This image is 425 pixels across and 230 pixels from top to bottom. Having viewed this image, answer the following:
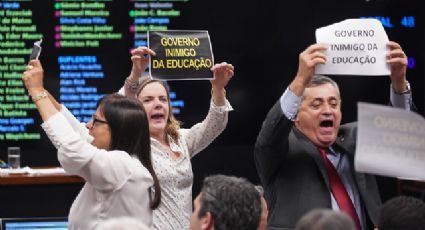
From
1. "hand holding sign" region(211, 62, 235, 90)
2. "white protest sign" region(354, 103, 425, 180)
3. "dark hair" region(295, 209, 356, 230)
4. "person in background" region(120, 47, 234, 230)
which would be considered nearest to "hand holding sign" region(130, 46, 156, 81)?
"person in background" region(120, 47, 234, 230)

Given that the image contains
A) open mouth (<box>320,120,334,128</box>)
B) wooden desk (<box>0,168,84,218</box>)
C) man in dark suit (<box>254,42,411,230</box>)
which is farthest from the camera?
wooden desk (<box>0,168,84,218</box>)

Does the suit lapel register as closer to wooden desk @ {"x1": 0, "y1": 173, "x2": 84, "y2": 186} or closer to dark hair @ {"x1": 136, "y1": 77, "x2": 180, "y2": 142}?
dark hair @ {"x1": 136, "y1": 77, "x2": 180, "y2": 142}

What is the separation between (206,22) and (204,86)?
1.45ft

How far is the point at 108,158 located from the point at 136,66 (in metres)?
0.95

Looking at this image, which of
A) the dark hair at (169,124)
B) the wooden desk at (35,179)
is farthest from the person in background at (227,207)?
the wooden desk at (35,179)

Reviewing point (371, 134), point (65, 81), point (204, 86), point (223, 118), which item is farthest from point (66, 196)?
point (371, 134)

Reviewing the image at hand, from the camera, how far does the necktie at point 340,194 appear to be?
345cm

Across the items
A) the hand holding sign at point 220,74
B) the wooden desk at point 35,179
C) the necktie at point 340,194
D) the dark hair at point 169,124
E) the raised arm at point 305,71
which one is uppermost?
the raised arm at point 305,71

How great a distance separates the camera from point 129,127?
3.38m

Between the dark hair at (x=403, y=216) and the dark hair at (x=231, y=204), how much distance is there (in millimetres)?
436

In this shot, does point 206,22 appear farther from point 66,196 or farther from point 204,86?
point 66,196

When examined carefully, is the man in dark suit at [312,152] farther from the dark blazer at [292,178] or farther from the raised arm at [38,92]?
the raised arm at [38,92]

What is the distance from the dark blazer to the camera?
11.2 ft

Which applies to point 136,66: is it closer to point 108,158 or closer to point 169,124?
point 169,124
